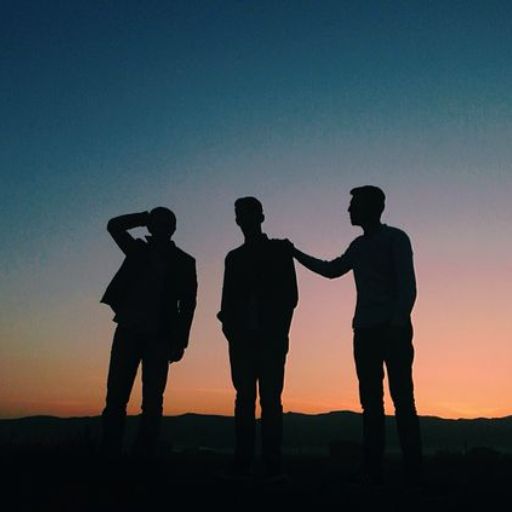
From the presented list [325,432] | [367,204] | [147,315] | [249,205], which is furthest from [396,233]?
[325,432]

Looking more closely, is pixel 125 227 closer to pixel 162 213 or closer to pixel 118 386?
pixel 162 213

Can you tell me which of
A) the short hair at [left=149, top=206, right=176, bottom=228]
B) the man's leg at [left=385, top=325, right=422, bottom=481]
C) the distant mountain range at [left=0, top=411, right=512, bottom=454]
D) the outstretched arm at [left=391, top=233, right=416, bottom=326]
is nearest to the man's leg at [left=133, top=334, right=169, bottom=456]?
the short hair at [left=149, top=206, right=176, bottom=228]

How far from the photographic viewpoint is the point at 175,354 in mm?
7215

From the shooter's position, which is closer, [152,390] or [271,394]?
[271,394]

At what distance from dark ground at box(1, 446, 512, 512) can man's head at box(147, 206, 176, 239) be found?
94.4 inches

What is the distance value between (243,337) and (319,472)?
208 cm

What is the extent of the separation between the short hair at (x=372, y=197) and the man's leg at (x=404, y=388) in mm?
1263

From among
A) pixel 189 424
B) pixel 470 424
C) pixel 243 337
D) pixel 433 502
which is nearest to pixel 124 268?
pixel 243 337

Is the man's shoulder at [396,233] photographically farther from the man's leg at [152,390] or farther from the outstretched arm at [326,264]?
the man's leg at [152,390]

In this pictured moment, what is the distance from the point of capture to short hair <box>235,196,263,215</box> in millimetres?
6965

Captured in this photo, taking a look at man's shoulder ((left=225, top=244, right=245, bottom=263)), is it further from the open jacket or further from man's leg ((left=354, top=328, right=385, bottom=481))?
man's leg ((left=354, top=328, right=385, bottom=481))

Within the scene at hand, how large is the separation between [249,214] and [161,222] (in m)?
1.05

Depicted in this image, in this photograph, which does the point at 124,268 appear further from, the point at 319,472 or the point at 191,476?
the point at 319,472

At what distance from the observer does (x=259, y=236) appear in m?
7.07
